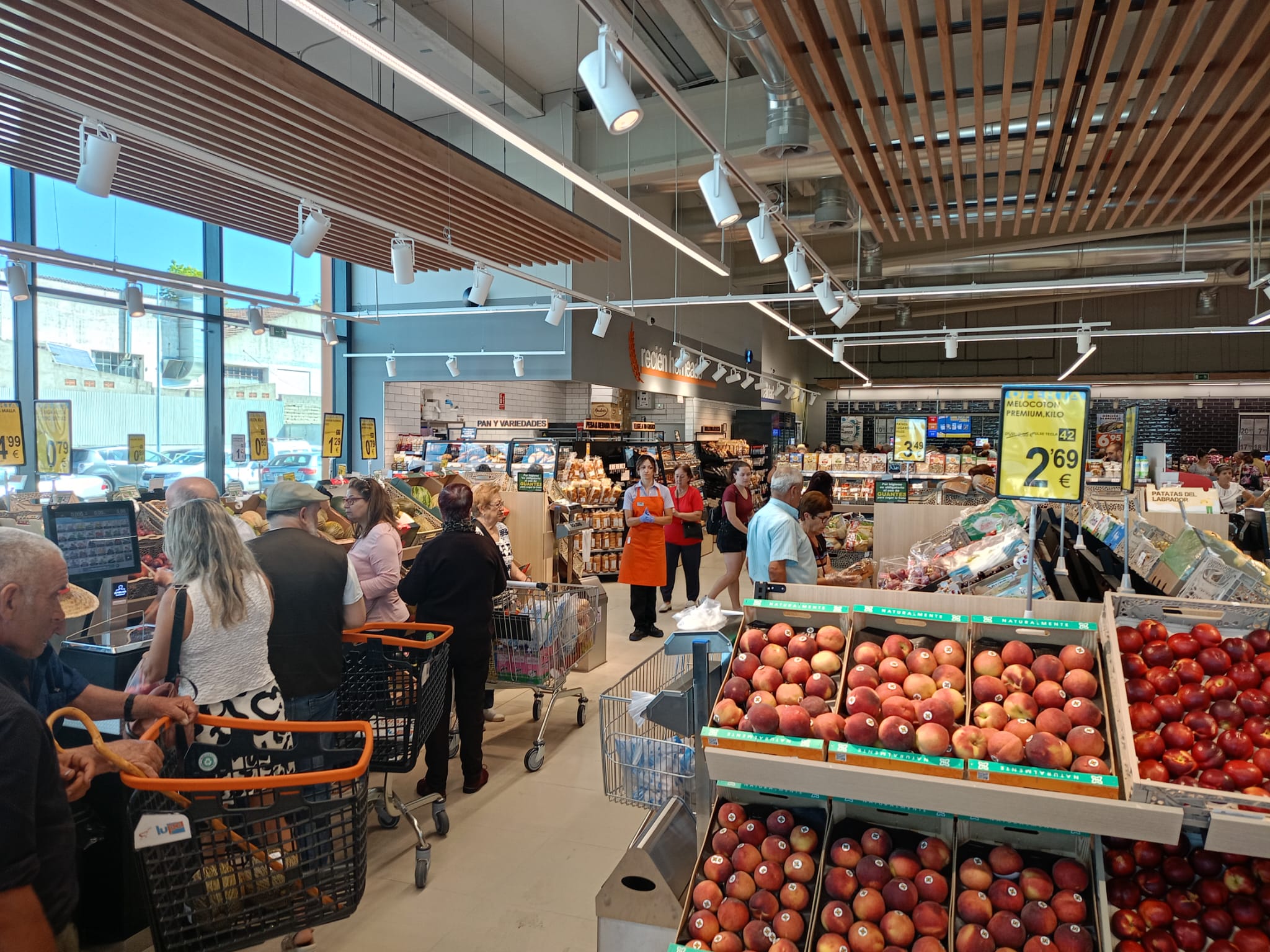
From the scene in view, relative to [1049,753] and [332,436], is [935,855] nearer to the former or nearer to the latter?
[1049,753]

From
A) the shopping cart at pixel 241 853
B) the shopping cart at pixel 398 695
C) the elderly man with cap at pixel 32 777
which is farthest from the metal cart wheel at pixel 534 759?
the elderly man with cap at pixel 32 777

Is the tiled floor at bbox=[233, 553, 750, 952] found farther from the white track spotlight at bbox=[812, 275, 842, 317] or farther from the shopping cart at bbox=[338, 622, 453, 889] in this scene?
the white track spotlight at bbox=[812, 275, 842, 317]

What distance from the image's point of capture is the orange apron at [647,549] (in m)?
7.50

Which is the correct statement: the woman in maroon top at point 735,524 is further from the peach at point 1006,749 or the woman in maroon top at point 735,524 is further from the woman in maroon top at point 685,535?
the peach at point 1006,749

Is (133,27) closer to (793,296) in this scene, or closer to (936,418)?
(793,296)

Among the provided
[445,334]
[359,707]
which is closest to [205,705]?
[359,707]

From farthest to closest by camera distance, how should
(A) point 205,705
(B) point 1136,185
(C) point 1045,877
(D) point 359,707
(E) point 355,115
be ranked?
1. (B) point 1136,185
2. (E) point 355,115
3. (D) point 359,707
4. (A) point 205,705
5. (C) point 1045,877

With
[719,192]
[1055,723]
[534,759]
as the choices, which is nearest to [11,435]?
[534,759]

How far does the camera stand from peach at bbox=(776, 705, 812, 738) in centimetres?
193

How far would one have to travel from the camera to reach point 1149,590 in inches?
122

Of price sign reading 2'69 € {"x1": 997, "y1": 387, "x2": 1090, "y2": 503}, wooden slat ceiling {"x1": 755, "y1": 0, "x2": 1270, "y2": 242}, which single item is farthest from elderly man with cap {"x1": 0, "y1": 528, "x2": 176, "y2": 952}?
wooden slat ceiling {"x1": 755, "y1": 0, "x2": 1270, "y2": 242}

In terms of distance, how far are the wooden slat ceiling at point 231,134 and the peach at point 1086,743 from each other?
16.3ft

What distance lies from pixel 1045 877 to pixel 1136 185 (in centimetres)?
581

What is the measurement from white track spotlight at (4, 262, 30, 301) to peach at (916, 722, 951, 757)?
7.90 m
